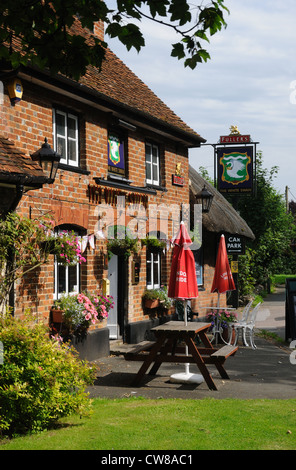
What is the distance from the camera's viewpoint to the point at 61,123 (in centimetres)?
1116

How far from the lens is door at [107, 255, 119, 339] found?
1321 centimetres

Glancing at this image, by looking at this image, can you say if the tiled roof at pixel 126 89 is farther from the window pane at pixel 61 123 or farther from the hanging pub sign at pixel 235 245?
the hanging pub sign at pixel 235 245

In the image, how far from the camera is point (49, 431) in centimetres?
635

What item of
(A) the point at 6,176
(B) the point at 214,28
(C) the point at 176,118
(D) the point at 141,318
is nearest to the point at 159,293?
(D) the point at 141,318

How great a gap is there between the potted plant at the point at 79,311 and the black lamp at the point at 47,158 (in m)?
2.33

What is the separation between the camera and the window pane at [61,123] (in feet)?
36.3

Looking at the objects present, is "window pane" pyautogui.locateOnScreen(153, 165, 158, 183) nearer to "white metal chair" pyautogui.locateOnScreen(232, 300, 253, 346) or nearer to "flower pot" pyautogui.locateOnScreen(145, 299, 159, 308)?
"flower pot" pyautogui.locateOnScreen(145, 299, 159, 308)

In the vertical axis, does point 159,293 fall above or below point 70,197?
below

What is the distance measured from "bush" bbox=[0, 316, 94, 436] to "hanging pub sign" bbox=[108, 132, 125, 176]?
266 inches

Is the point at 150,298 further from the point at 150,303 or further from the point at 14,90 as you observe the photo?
the point at 14,90

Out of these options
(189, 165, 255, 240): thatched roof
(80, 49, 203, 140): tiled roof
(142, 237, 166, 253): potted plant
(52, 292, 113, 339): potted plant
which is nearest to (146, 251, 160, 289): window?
(142, 237, 166, 253): potted plant

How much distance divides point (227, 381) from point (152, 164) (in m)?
6.84

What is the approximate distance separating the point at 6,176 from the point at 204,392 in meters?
4.29
